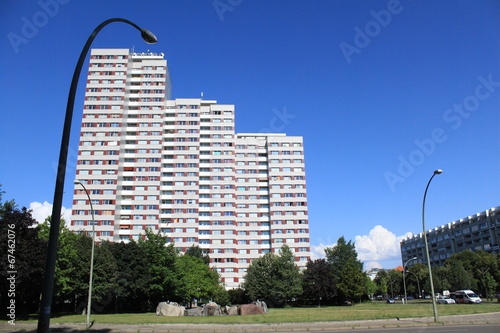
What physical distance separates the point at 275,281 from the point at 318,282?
26.8 ft

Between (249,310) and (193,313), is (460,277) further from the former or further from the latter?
(193,313)

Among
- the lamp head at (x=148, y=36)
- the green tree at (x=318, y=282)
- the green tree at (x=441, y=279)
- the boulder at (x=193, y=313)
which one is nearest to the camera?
the lamp head at (x=148, y=36)

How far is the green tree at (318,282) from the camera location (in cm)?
6397

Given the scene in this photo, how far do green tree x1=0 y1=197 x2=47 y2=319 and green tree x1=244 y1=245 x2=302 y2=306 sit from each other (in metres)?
40.0

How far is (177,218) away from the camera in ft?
272

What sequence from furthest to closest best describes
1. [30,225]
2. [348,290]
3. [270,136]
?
[270,136] < [348,290] < [30,225]

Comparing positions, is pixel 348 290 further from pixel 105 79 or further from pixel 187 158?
pixel 105 79

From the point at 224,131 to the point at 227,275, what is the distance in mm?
36790

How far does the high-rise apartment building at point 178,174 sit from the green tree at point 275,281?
1883 centimetres

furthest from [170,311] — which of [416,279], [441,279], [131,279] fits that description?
[416,279]

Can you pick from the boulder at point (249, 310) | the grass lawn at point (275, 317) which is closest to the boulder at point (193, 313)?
the grass lawn at point (275, 317)

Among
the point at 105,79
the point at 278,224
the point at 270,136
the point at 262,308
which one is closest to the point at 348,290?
the point at 278,224

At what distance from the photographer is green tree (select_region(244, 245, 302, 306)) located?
6250cm

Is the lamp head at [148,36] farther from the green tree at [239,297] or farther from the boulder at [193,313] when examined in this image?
the green tree at [239,297]
